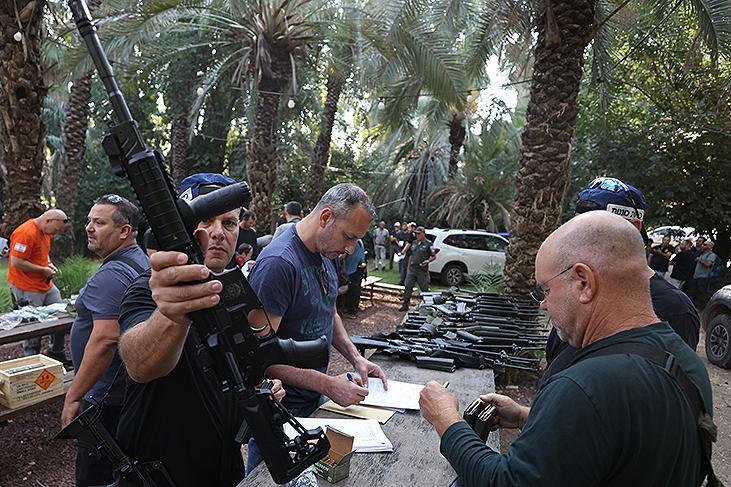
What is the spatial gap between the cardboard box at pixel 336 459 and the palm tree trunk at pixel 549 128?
539 cm

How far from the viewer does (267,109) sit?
10.7m

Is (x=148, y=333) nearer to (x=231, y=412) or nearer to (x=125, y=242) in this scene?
(x=231, y=412)

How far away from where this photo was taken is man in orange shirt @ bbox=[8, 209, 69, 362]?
5406mm

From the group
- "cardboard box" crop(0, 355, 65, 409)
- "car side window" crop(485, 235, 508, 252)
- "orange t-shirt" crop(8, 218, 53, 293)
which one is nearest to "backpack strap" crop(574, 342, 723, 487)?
"cardboard box" crop(0, 355, 65, 409)

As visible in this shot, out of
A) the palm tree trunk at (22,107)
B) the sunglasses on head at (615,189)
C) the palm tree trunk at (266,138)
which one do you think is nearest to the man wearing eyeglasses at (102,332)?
the sunglasses on head at (615,189)

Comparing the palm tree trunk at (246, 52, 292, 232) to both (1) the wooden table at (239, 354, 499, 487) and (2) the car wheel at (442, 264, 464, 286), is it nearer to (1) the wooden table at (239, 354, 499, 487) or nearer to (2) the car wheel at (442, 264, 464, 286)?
(2) the car wheel at (442, 264, 464, 286)

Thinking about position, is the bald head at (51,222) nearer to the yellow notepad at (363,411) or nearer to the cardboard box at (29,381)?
the cardboard box at (29,381)

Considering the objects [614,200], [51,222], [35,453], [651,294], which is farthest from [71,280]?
[651,294]

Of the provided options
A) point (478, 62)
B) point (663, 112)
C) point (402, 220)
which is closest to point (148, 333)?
point (478, 62)

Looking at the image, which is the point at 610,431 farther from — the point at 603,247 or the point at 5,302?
the point at 5,302

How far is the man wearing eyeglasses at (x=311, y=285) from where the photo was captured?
7.68 ft

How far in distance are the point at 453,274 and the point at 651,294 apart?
1196 cm

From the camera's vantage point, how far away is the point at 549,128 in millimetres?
6652

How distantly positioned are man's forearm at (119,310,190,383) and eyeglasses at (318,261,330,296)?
1172 mm
